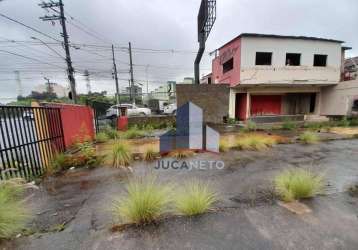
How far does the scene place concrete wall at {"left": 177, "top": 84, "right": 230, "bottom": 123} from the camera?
34.3 ft

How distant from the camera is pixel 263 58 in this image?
13.4 m

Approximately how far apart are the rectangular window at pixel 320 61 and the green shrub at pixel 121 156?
15268 millimetres

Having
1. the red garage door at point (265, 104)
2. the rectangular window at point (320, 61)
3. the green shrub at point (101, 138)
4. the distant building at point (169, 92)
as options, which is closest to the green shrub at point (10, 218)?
the green shrub at point (101, 138)

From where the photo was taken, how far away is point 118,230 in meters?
2.22

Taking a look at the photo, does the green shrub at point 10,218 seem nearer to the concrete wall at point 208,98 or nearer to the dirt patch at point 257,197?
the dirt patch at point 257,197

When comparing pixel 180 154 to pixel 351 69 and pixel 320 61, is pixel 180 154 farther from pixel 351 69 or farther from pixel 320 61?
pixel 351 69

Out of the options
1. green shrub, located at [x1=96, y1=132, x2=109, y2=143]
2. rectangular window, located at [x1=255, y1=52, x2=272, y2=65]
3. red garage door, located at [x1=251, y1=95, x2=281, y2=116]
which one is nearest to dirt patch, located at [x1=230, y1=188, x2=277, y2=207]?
green shrub, located at [x1=96, y1=132, x2=109, y2=143]

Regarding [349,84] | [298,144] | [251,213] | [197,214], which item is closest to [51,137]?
[197,214]

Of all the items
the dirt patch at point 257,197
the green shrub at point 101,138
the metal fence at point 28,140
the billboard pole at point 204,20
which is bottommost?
the dirt patch at point 257,197

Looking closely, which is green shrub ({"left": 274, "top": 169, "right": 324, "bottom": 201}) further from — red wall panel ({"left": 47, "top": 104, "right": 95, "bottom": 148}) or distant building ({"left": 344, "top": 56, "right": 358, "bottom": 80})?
distant building ({"left": 344, "top": 56, "right": 358, "bottom": 80})

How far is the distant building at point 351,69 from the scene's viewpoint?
16.1 metres

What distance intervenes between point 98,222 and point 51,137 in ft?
12.0

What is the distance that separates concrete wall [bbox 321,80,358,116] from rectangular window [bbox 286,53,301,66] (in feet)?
12.9

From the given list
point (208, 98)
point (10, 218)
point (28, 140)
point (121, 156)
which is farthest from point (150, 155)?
point (208, 98)
